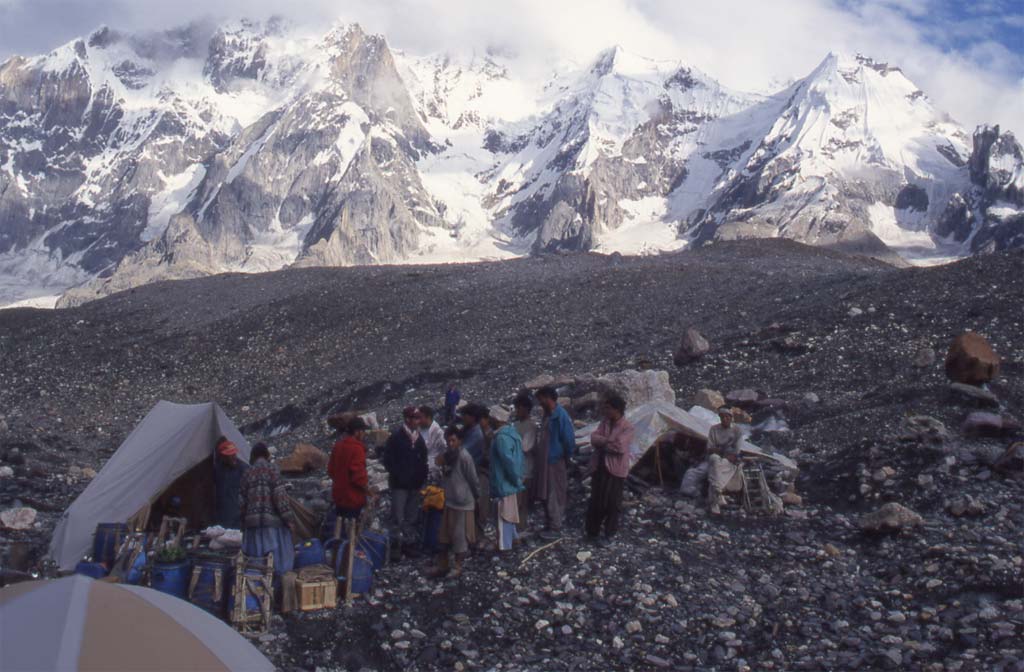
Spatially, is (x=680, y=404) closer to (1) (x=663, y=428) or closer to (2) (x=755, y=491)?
(1) (x=663, y=428)

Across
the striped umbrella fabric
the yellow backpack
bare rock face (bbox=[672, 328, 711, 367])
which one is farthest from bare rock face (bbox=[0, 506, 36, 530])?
bare rock face (bbox=[672, 328, 711, 367])

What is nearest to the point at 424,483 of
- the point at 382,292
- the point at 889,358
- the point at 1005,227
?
the point at 889,358

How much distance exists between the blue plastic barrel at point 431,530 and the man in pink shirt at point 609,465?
1.81 meters

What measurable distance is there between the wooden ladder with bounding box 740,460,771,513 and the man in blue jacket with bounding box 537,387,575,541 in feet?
8.36

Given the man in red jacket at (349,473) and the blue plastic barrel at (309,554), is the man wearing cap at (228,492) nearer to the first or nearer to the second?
the man in red jacket at (349,473)

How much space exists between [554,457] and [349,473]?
249 cm

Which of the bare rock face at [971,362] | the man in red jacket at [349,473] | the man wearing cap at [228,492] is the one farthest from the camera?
the bare rock face at [971,362]

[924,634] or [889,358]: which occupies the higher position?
[889,358]

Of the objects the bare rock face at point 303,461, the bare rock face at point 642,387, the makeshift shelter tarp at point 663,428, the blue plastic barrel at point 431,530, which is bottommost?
the blue plastic barrel at point 431,530

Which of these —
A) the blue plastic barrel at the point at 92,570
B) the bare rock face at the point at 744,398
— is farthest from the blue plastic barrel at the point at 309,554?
the bare rock face at the point at 744,398

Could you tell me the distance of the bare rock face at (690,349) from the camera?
24.4 metres

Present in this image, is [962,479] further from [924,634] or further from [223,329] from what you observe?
[223,329]

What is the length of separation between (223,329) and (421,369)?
10660 millimetres

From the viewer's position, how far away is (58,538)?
13.3m
